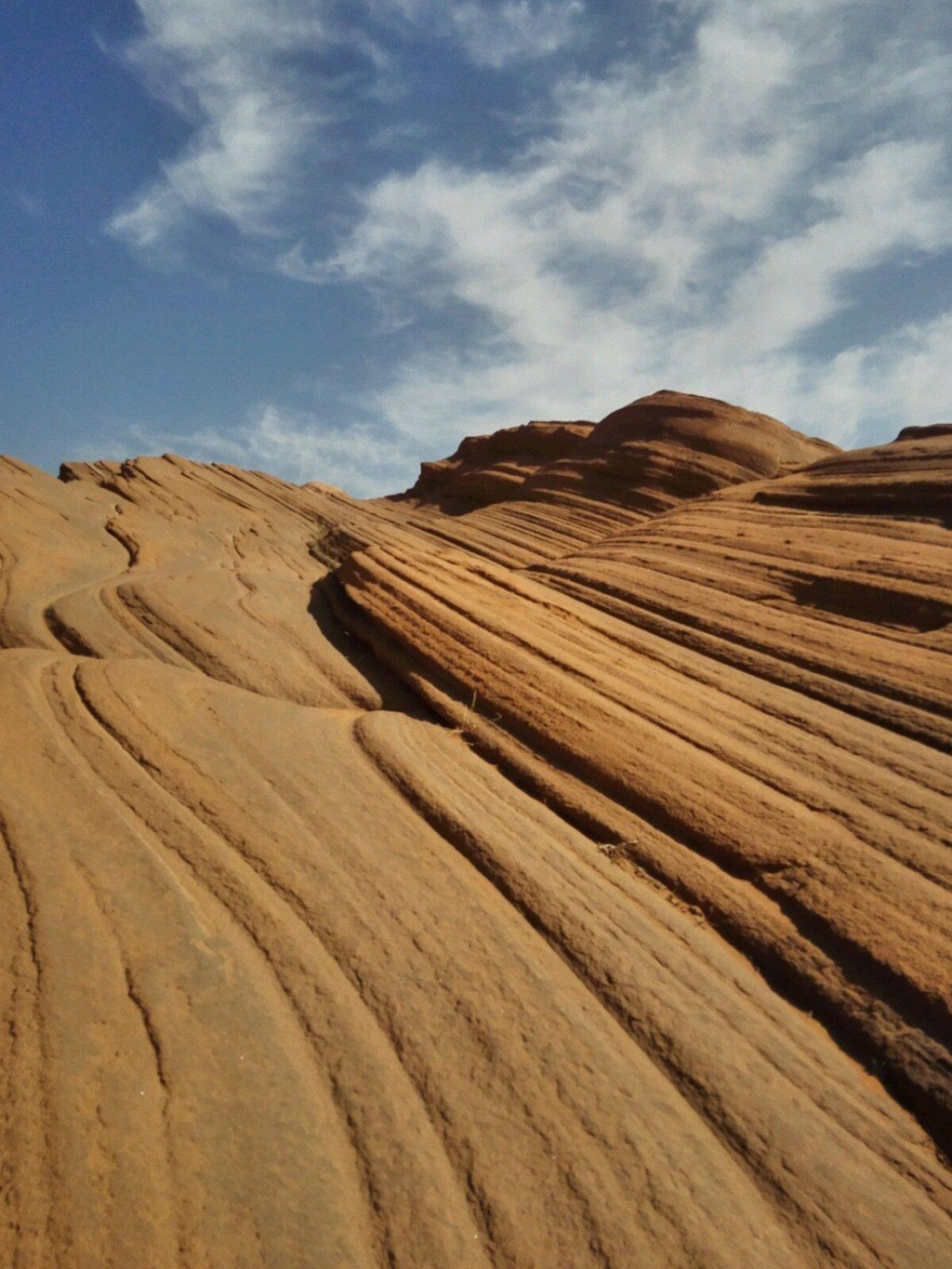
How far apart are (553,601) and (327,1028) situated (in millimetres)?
6093

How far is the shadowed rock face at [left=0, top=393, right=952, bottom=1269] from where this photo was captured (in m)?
2.61

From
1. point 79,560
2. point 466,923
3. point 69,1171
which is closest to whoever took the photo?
point 69,1171

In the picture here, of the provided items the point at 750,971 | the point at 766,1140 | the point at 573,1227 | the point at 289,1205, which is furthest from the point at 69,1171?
the point at 750,971

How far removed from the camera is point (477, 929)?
12.8ft

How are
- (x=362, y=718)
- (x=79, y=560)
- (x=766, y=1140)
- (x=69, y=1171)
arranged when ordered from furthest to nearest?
(x=79, y=560)
(x=362, y=718)
(x=766, y=1140)
(x=69, y=1171)

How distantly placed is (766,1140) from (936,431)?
14.3 meters

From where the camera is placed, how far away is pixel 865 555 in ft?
29.6

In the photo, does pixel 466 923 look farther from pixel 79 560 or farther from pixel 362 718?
pixel 79 560

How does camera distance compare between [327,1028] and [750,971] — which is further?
[750,971]

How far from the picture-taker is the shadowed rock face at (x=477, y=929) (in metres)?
2.61

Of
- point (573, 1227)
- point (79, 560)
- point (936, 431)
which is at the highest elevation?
point (936, 431)

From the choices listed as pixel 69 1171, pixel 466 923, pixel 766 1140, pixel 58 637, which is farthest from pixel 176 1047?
pixel 58 637

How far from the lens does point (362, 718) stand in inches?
239

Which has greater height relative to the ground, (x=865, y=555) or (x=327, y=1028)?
(x=865, y=555)
